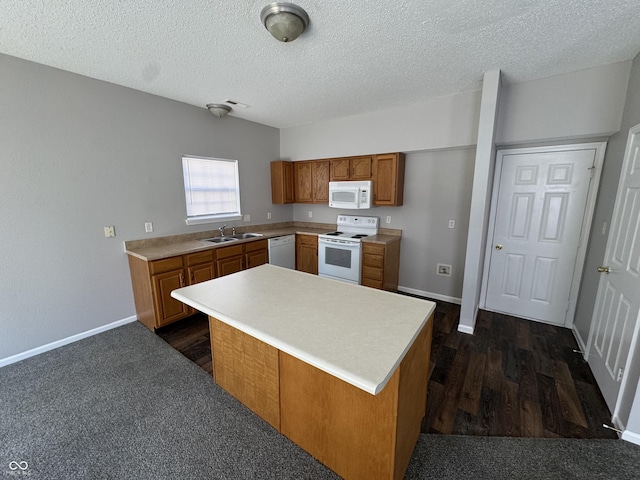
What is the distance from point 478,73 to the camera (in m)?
2.46

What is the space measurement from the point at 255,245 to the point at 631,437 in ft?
12.0

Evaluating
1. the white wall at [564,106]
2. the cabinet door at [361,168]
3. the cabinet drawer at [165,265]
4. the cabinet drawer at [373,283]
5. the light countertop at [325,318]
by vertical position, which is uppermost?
the white wall at [564,106]

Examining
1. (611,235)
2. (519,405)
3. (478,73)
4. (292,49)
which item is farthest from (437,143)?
(519,405)

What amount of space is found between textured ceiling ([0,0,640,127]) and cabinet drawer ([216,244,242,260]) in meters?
1.80

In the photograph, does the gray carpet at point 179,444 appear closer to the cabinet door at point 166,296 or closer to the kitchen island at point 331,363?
the kitchen island at point 331,363

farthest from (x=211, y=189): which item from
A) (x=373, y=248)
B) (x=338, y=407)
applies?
(x=338, y=407)

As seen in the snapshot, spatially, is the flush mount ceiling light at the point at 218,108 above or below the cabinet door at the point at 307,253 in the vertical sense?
above

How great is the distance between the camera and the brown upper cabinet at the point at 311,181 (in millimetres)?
4210

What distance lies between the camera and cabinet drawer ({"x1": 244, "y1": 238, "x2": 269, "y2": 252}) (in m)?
3.56

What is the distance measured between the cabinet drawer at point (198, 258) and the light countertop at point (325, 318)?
124 centimetres

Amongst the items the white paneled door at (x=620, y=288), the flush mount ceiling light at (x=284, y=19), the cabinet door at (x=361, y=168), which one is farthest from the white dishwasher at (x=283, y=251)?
the white paneled door at (x=620, y=288)

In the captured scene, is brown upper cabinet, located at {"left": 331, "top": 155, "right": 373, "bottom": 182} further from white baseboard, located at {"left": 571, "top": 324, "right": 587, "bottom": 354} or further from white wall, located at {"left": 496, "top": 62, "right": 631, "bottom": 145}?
white baseboard, located at {"left": 571, "top": 324, "right": 587, "bottom": 354}

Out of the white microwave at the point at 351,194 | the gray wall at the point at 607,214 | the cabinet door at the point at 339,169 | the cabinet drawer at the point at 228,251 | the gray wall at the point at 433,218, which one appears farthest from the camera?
the cabinet door at the point at 339,169

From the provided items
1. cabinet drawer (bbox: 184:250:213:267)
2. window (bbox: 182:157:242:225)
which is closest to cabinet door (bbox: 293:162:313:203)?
window (bbox: 182:157:242:225)
